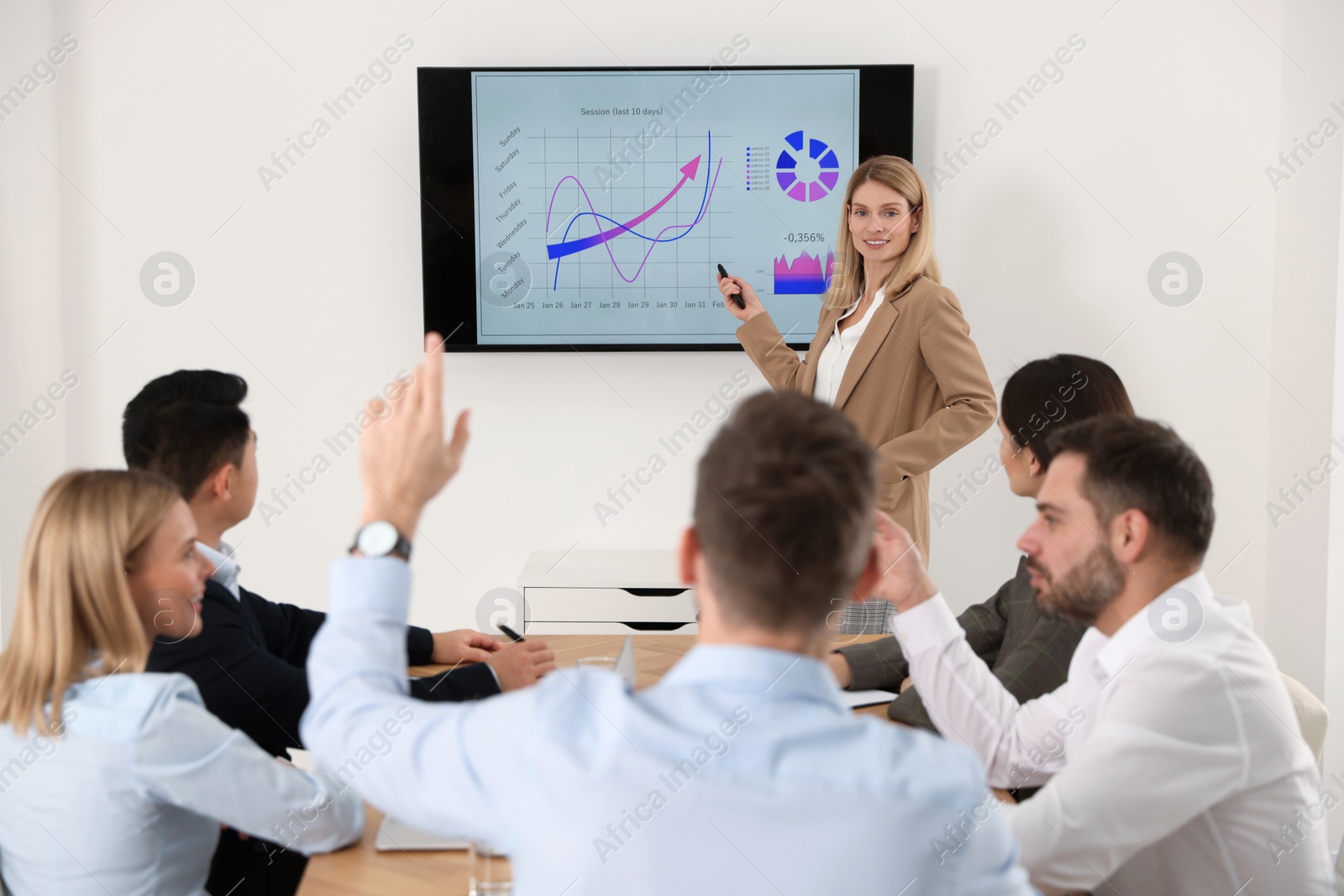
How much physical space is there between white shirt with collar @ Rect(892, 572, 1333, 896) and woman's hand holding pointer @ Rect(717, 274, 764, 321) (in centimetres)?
185

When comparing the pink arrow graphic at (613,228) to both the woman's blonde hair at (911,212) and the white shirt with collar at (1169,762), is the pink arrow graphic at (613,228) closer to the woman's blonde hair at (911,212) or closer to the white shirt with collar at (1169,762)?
the woman's blonde hair at (911,212)

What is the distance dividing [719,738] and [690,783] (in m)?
0.04

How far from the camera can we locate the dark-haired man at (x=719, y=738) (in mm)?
759

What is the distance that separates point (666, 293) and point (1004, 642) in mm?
1812

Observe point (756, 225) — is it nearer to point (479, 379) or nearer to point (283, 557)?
point (479, 379)

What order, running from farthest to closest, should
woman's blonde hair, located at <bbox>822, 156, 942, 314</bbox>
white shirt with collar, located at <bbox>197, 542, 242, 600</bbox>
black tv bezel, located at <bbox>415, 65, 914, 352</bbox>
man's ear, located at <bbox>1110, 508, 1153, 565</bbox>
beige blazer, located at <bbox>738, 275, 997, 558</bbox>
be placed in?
1. black tv bezel, located at <bbox>415, 65, 914, 352</bbox>
2. woman's blonde hair, located at <bbox>822, 156, 942, 314</bbox>
3. beige blazer, located at <bbox>738, 275, 997, 558</bbox>
4. white shirt with collar, located at <bbox>197, 542, 242, 600</bbox>
5. man's ear, located at <bbox>1110, 508, 1153, 565</bbox>

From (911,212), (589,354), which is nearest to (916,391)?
(911,212)

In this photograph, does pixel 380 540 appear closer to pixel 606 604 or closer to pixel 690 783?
pixel 690 783

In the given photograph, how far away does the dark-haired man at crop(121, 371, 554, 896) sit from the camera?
63.7 inches

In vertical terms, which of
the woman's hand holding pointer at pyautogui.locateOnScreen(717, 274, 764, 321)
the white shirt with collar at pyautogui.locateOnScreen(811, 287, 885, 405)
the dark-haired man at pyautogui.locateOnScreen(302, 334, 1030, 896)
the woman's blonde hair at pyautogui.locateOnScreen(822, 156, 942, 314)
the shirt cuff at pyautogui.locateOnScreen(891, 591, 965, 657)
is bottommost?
the shirt cuff at pyautogui.locateOnScreen(891, 591, 965, 657)

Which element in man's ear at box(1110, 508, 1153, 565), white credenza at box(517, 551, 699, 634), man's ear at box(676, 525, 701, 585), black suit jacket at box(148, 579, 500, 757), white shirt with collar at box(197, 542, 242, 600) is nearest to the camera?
man's ear at box(676, 525, 701, 585)

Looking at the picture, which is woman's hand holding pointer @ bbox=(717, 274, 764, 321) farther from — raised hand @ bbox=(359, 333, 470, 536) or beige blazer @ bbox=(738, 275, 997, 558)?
raised hand @ bbox=(359, 333, 470, 536)

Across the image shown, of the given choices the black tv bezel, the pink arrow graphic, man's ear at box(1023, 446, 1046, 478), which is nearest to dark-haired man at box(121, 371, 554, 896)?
man's ear at box(1023, 446, 1046, 478)

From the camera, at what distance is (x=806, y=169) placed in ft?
10.9
